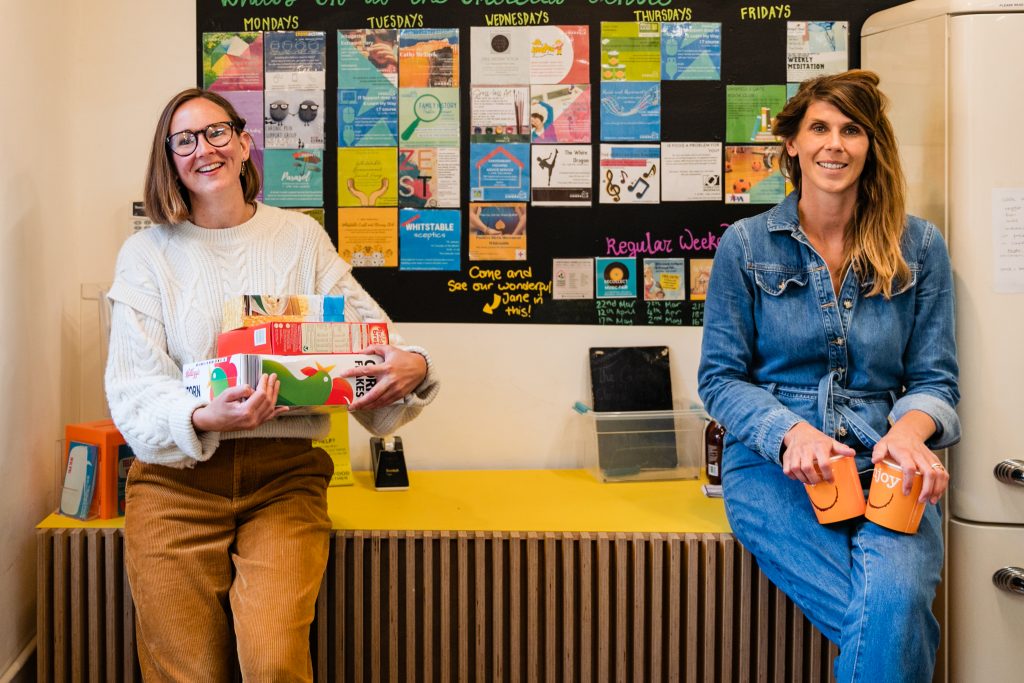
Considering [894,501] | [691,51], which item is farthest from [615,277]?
[894,501]

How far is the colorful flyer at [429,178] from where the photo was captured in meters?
2.64

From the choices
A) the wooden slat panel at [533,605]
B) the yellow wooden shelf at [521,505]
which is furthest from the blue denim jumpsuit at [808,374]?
the wooden slat panel at [533,605]

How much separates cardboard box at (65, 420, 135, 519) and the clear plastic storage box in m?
1.28

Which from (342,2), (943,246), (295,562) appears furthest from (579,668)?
(342,2)

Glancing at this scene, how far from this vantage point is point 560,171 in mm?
2646

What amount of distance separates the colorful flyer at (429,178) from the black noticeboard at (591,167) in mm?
26

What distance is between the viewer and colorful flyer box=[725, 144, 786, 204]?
266cm

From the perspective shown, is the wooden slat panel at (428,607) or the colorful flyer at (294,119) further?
the colorful flyer at (294,119)

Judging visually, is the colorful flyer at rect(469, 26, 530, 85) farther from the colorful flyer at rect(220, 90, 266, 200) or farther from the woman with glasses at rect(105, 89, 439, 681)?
the woman with glasses at rect(105, 89, 439, 681)

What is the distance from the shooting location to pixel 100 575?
2037 millimetres

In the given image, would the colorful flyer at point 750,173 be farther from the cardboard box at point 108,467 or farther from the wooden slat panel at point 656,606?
the cardboard box at point 108,467

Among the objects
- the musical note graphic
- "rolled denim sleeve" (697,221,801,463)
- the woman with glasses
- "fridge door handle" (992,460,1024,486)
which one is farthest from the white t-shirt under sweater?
"fridge door handle" (992,460,1024,486)

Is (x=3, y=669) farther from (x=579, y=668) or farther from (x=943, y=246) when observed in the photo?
(x=943, y=246)

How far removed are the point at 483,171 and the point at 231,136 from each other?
92cm
